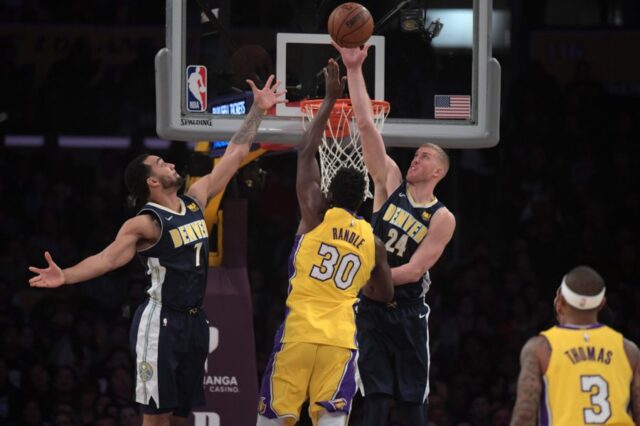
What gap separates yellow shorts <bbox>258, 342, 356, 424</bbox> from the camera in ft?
23.7

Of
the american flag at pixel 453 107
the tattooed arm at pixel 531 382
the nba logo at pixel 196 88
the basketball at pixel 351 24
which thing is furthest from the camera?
the american flag at pixel 453 107

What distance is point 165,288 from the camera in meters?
7.43

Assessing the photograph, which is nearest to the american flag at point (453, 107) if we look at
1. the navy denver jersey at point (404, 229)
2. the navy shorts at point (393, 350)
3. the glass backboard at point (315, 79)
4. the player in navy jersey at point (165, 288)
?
the glass backboard at point (315, 79)

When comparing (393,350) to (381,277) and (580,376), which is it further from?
(580,376)

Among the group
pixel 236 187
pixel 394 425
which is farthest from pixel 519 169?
pixel 236 187

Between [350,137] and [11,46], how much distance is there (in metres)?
7.12

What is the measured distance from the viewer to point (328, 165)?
837 centimetres

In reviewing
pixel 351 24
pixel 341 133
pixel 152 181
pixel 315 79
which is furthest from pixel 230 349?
pixel 351 24

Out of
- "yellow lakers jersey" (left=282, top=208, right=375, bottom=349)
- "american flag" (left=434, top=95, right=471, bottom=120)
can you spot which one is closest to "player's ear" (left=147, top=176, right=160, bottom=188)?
"yellow lakers jersey" (left=282, top=208, right=375, bottom=349)

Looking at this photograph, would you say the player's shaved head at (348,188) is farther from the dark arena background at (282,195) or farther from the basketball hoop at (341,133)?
the dark arena background at (282,195)

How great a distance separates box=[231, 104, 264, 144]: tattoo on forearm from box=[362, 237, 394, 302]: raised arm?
109 centimetres

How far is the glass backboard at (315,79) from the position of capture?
8.16 meters

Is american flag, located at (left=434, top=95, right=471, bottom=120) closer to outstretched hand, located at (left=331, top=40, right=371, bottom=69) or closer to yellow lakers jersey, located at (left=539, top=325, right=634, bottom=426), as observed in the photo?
outstretched hand, located at (left=331, top=40, right=371, bottom=69)

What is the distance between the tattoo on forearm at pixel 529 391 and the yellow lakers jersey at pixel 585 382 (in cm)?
7
